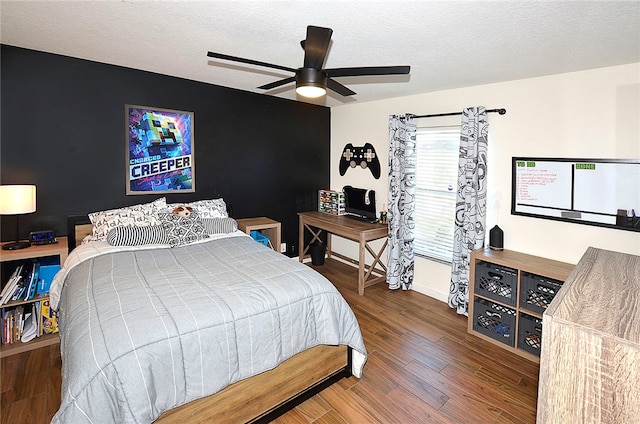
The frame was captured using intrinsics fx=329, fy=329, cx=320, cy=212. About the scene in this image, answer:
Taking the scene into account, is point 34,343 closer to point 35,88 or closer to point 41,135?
point 41,135

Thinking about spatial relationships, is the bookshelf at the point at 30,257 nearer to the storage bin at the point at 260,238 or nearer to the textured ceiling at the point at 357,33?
the textured ceiling at the point at 357,33

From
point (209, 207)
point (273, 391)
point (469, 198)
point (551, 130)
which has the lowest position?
point (273, 391)

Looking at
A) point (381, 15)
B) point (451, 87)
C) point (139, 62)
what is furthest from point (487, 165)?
point (139, 62)

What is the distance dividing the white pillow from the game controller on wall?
2718 millimetres

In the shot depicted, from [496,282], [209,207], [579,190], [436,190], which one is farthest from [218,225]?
[579,190]

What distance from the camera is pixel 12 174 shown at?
285 centimetres

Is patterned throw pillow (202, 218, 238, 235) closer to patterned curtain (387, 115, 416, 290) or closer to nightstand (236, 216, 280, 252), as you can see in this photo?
nightstand (236, 216, 280, 252)

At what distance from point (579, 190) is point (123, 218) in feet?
13.4

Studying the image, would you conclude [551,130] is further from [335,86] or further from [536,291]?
[335,86]

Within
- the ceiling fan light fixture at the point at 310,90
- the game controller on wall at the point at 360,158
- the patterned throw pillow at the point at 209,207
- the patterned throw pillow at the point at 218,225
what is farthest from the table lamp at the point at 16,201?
the game controller on wall at the point at 360,158

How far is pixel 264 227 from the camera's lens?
4.08 metres

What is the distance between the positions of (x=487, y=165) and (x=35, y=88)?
4275 mm

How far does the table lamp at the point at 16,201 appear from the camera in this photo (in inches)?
100

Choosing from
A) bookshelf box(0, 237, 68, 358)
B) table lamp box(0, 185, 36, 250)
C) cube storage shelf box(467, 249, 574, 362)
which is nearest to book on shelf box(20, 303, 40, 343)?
bookshelf box(0, 237, 68, 358)
